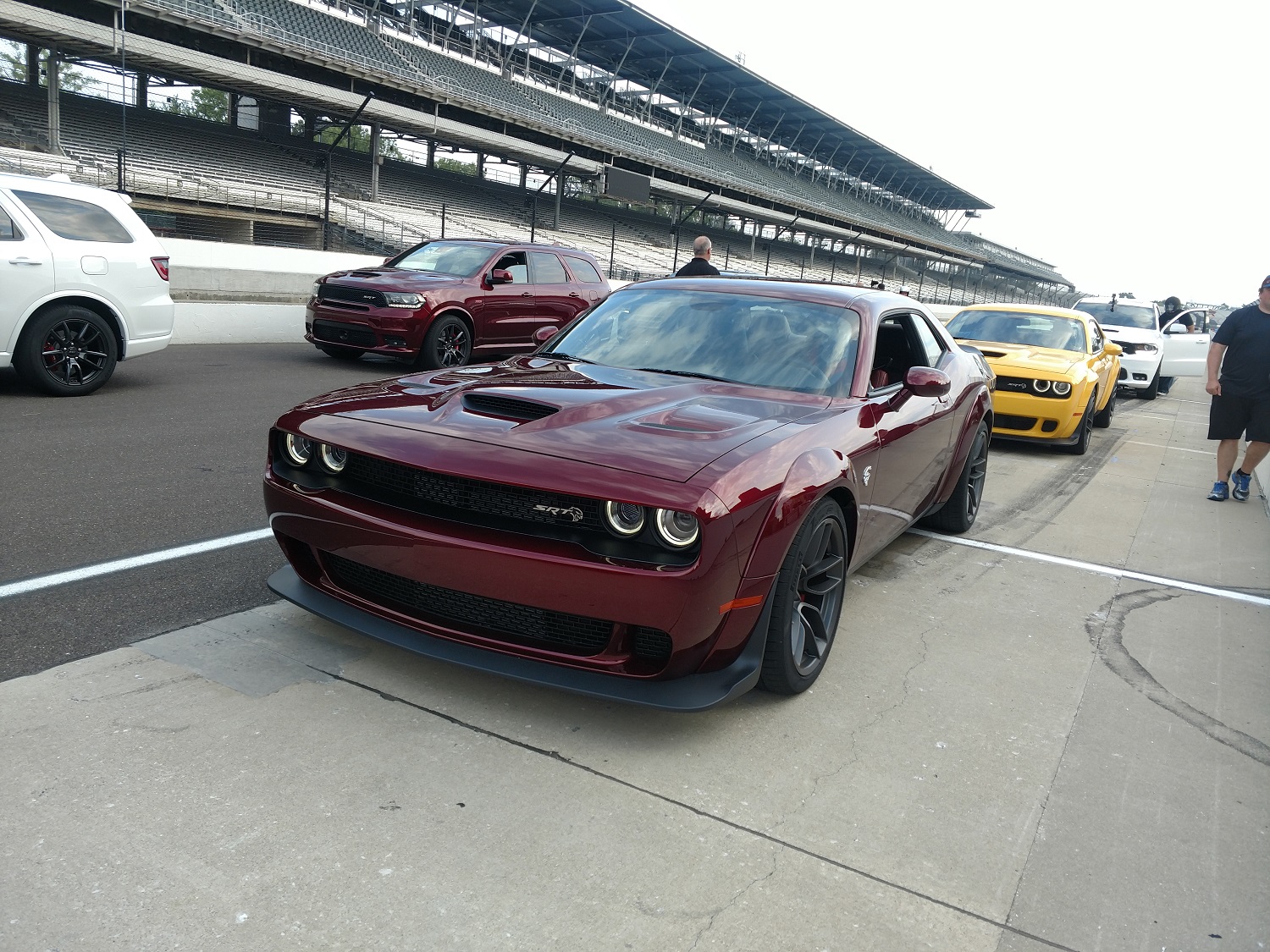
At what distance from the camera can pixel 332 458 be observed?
10.9ft

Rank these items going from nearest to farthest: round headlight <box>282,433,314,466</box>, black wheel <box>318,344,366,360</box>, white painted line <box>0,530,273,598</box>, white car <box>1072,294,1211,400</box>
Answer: round headlight <box>282,433,314,466</box> → white painted line <box>0,530,273,598</box> → black wheel <box>318,344,366,360</box> → white car <box>1072,294,1211,400</box>

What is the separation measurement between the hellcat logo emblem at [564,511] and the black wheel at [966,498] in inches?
136

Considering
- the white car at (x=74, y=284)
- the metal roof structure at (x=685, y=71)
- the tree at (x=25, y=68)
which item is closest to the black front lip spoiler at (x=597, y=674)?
the white car at (x=74, y=284)

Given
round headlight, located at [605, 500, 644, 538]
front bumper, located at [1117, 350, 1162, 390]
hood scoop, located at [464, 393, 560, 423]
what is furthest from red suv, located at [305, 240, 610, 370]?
front bumper, located at [1117, 350, 1162, 390]

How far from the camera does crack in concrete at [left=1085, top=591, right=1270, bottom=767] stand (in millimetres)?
3451

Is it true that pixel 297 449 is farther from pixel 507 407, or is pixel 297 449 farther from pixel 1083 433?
pixel 1083 433

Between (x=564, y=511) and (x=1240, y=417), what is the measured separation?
6.72 meters

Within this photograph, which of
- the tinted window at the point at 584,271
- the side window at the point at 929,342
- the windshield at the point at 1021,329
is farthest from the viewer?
the tinted window at the point at 584,271

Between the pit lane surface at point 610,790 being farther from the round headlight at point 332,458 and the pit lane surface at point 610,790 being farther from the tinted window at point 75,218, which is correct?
the tinted window at point 75,218

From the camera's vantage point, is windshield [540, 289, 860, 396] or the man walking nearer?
windshield [540, 289, 860, 396]

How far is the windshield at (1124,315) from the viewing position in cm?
1800

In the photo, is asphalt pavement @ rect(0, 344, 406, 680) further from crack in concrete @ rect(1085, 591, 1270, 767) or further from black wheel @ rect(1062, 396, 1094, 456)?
black wheel @ rect(1062, 396, 1094, 456)

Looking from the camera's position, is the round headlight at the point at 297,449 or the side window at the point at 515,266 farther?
the side window at the point at 515,266

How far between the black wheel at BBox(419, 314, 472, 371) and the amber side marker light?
27.4 feet
